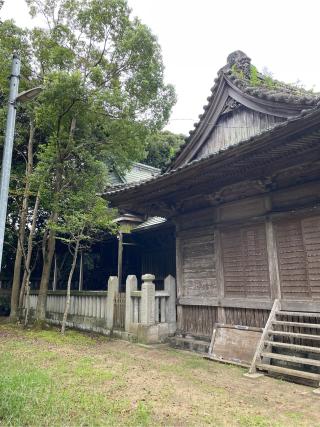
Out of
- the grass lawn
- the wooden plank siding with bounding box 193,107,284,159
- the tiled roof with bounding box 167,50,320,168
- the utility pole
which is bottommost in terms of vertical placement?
the grass lawn

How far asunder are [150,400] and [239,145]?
4431mm

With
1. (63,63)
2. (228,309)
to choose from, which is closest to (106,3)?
(63,63)

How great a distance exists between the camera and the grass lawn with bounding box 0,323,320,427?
3.95m

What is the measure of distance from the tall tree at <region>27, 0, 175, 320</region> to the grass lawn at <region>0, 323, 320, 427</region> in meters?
5.21

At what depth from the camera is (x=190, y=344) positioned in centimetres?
846

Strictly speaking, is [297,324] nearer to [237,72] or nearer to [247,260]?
[247,260]

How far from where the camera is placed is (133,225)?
1433cm

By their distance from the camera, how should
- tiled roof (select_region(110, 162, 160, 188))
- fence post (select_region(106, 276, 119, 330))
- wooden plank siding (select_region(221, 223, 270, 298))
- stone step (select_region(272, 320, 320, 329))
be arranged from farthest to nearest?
tiled roof (select_region(110, 162, 160, 188)), fence post (select_region(106, 276, 119, 330)), wooden plank siding (select_region(221, 223, 270, 298)), stone step (select_region(272, 320, 320, 329))

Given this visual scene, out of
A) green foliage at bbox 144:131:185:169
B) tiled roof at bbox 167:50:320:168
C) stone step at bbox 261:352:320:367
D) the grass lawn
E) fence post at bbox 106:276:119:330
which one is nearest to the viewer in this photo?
the grass lawn

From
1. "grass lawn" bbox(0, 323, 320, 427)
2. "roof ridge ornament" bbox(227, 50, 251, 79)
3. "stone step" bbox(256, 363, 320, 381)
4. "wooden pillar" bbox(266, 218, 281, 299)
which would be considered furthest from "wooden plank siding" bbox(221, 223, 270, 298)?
"roof ridge ornament" bbox(227, 50, 251, 79)

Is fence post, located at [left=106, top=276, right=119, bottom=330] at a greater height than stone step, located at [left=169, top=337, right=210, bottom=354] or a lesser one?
greater

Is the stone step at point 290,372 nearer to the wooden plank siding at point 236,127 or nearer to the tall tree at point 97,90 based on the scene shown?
the wooden plank siding at point 236,127

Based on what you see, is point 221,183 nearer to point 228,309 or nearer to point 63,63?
point 228,309

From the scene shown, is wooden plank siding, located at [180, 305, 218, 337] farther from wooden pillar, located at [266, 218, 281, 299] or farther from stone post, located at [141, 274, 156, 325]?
wooden pillar, located at [266, 218, 281, 299]
